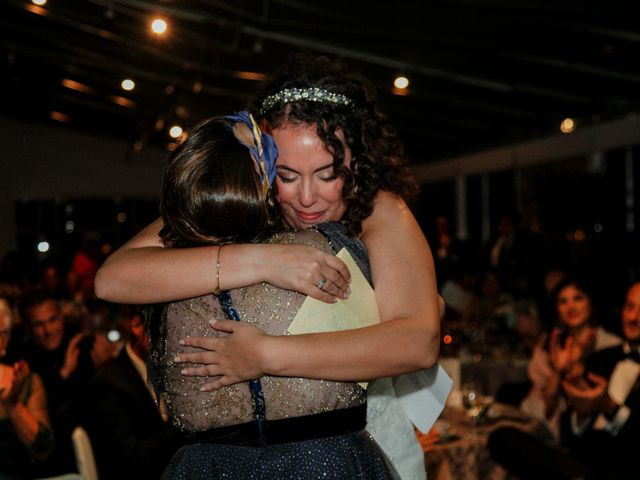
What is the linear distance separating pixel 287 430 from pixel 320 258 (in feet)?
1.00

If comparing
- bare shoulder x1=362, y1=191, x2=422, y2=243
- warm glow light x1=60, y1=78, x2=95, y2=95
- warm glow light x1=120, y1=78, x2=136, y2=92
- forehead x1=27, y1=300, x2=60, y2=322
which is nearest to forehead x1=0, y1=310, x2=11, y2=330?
forehead x1=27, y1=300, x2=60, y2=322

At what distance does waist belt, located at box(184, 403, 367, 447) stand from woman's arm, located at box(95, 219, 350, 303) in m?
0.21

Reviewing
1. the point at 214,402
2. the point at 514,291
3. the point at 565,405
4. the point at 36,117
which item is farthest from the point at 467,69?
the point at 36,117

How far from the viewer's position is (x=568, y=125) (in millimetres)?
9406

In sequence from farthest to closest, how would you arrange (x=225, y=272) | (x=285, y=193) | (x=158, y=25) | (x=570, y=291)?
1. (x=158, y=25)
2. (x=570, y=291)
3. (x=285, y=193)
4. (x=225, y=272)

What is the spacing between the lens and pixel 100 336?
500 centimetres

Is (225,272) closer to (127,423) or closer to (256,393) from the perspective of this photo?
(256,393)

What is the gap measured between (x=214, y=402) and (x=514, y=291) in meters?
6.75

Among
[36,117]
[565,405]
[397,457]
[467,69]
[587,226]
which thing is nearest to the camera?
[397,457]

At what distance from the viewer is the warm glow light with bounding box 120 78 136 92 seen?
1013 centimetres

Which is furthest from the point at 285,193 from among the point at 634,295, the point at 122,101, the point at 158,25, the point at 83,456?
the point at 122,101

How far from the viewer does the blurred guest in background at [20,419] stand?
3.37 m

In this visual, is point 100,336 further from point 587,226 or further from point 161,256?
point 587,226

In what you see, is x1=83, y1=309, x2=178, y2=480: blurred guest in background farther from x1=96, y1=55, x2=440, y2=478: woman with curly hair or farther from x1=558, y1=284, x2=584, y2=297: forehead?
x1=558, y1=284, x2=584, y2=297: forehead
